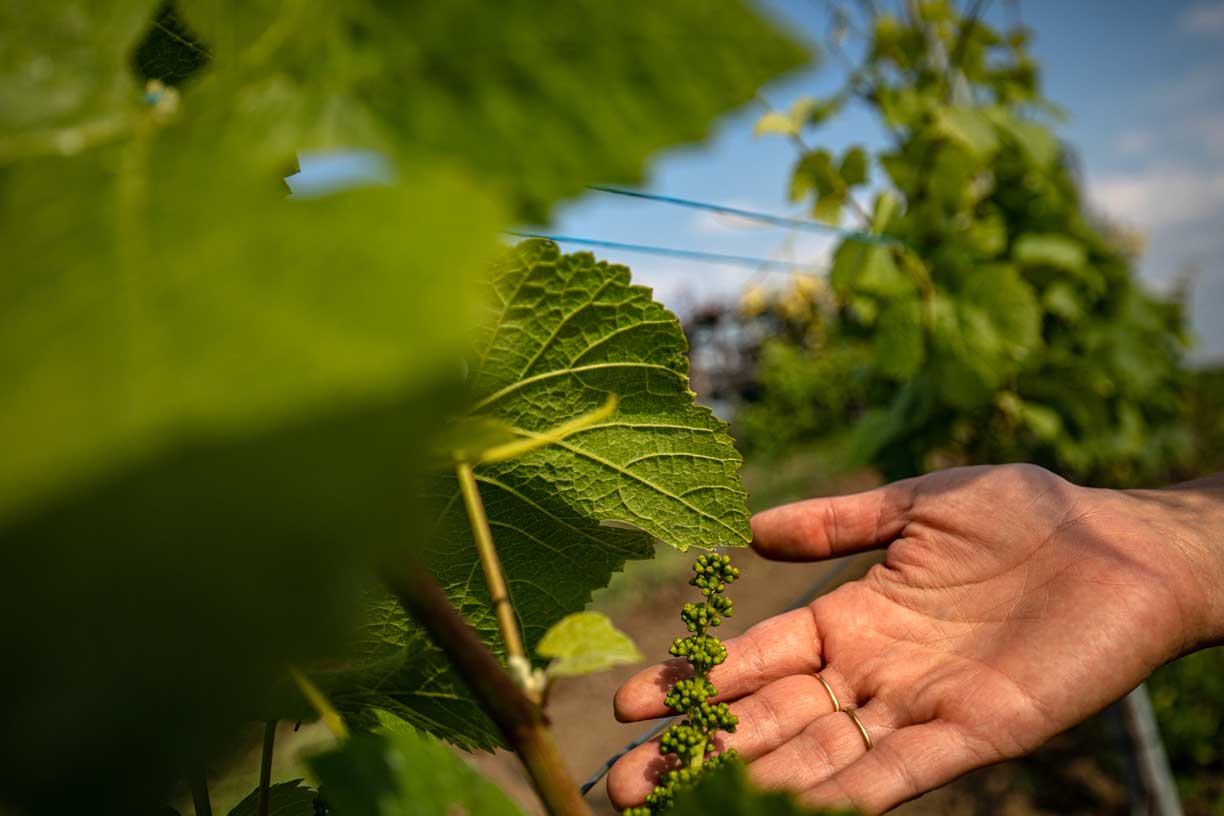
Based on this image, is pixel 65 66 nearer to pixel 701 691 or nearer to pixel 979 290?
pixel 701 691

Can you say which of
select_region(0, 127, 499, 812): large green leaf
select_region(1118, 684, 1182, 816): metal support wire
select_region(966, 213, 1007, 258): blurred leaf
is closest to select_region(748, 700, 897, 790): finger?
select_region(0, 127, 499, 812): large green leaf

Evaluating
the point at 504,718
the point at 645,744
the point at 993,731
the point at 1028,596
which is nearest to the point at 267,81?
the point at 504,718

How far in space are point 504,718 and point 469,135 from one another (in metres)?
0.38

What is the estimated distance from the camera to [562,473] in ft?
2.36

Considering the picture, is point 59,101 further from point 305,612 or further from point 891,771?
point 891,771

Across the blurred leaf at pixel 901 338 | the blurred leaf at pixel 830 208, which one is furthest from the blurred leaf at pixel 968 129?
the blurred leaf at pixel 901 338

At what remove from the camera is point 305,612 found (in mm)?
207

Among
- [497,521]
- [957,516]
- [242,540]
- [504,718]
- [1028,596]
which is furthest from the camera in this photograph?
[957,516]

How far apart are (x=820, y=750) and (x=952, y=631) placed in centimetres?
38

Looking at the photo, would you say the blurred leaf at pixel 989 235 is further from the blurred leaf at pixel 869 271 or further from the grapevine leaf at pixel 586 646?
the grapevine leaf at pixel 586 646

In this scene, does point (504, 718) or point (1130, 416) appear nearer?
point (504, 718)

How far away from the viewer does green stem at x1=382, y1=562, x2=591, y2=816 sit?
50 centimetres

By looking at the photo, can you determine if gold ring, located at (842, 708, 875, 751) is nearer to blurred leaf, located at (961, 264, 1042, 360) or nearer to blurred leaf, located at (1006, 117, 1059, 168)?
blurred leaf, located at (961, 264, 1042, 360)

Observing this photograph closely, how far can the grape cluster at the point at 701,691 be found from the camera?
0.75 meters
